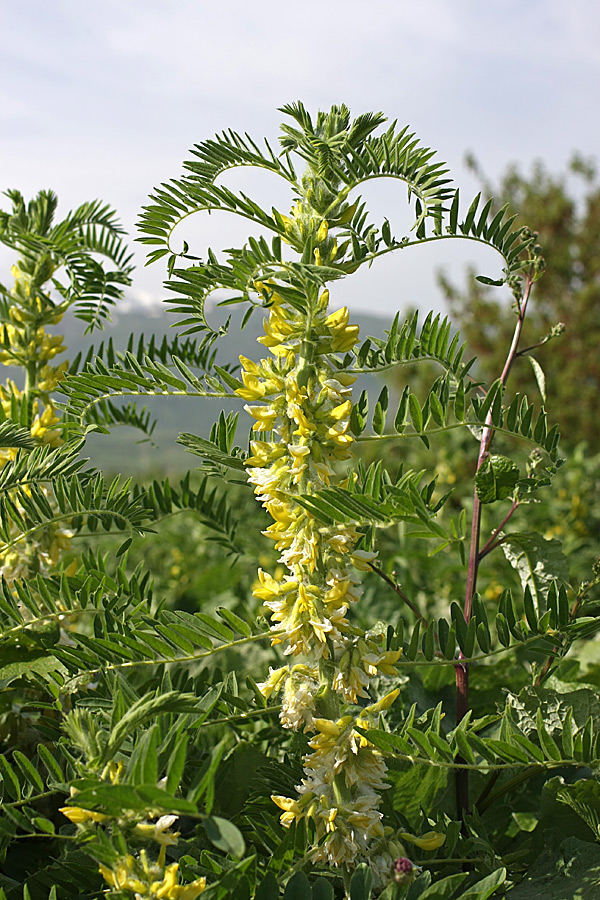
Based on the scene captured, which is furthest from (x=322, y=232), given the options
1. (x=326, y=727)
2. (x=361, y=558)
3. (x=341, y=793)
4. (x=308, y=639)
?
(x=341, y=793)

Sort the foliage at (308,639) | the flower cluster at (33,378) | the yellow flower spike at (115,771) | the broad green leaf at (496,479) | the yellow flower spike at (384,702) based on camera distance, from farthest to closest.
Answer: the flower cluster at (33,378) → the broad green leaf at (496,479) → the yellow flower spike at (384,702) → the foliage at (308,639) → the yellow flower spike at (115,771)

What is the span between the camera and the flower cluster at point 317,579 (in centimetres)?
100

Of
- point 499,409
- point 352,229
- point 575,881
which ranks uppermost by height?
point 352,229

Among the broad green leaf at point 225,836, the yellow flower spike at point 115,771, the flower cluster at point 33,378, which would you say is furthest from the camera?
the flower cluster at point 33,378

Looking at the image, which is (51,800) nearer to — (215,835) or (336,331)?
(215,835)

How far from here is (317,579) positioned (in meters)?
1.04

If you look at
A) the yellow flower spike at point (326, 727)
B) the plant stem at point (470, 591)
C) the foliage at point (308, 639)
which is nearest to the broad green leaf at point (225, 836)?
the foliage at point (308, 639)

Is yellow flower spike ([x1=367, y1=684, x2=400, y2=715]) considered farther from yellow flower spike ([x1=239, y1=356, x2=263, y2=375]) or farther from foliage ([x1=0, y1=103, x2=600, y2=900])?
yellow flower spike ([x1=239, y1=356, x2=263, y2=375])

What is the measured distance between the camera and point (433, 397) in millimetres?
1115

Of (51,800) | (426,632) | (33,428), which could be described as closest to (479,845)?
(426,632)

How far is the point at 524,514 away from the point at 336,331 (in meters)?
3.93

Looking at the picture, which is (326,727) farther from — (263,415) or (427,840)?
(263,415)

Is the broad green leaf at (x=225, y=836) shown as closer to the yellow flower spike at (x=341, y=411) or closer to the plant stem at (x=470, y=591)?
the yellow flower spike at (x=341, y=411)

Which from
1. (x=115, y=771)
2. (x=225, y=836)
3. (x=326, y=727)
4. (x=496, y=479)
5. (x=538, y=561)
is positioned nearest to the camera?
(x=225, y=836)
